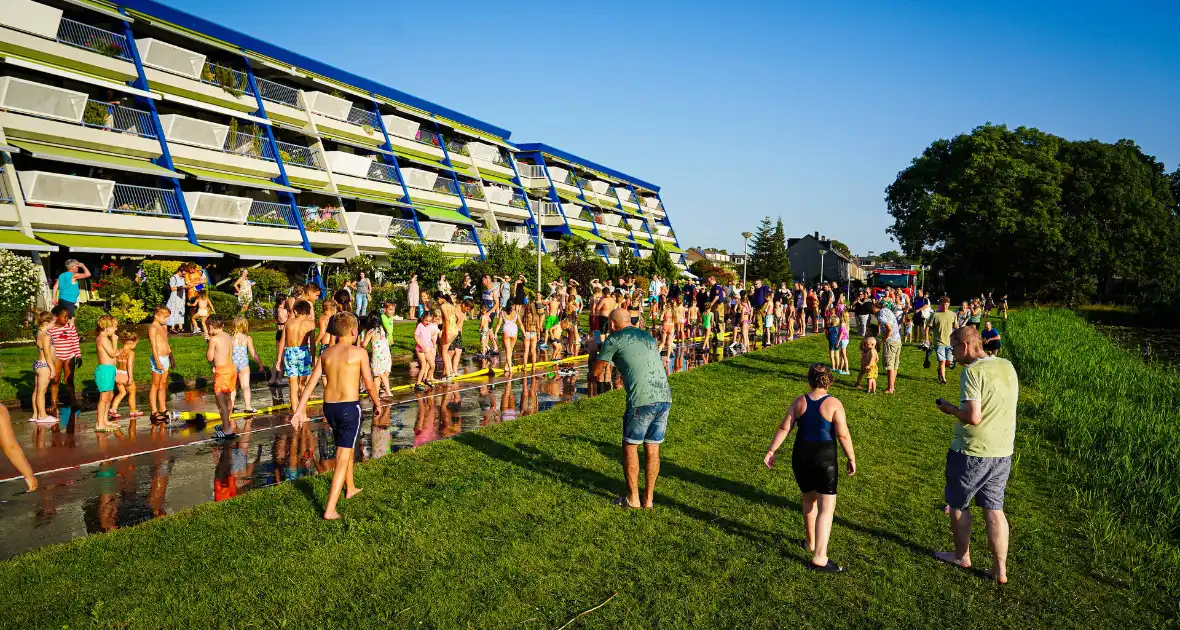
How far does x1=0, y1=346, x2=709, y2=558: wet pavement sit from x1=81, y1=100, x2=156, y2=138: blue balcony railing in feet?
58.5

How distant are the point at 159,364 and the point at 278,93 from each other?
2798 centimetres

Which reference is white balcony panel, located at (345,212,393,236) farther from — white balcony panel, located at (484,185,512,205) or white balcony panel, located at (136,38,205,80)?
white balcony panel, located at (484,185,512,205)

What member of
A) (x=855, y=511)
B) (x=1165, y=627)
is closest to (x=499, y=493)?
(x=855, y=511)

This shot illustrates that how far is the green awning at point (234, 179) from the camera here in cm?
2806

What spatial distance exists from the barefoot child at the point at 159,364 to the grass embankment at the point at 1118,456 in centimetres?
1079

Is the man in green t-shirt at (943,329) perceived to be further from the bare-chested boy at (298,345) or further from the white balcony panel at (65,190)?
the white balcony panel at (65,190)

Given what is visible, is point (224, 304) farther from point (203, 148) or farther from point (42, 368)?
point (42, 368)

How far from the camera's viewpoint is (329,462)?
8.17m

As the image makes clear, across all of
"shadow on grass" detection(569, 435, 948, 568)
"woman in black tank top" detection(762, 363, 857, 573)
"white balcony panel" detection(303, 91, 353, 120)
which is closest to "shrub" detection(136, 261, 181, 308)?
"white balcony panel" detection(303, 91, 353, 120)

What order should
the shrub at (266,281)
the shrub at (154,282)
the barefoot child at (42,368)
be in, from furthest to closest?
the shrub at (266,281)
the shrub at (154,282)
the barefoot child at (42,368)

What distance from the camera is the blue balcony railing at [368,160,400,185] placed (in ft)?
128

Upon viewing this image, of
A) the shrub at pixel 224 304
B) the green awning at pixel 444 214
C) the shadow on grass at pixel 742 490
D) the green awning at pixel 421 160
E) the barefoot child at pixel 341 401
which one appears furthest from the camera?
the green awning at pixel 421 160

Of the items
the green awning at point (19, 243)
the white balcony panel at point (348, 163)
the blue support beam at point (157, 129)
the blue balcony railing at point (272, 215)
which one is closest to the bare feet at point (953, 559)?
the green awning at point (19, 243)

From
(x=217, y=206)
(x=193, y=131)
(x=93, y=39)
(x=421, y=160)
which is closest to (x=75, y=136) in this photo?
(x=93, y=39)
